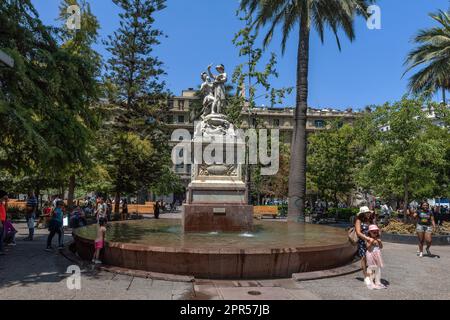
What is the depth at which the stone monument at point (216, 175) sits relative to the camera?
39.4 feet

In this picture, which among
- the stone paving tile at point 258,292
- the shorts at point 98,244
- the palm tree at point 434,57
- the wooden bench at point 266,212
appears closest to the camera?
the stone paving tile at point 258,292

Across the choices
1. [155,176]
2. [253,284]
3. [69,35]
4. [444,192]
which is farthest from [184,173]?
[253,284]

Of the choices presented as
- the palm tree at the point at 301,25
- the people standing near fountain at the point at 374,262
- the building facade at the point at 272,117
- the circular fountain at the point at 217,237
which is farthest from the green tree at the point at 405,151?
the building facade at the point at 272,117

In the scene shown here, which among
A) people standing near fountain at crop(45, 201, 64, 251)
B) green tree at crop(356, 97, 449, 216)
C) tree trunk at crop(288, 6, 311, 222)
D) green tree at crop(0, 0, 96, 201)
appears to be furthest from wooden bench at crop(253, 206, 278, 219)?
green tree at crop(0, 0, 96, 201)

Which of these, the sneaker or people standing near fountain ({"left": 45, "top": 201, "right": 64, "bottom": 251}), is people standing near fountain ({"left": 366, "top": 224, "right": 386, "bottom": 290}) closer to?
the sneaker

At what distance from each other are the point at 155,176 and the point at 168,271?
24427 millimetres

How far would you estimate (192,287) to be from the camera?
6.92 m

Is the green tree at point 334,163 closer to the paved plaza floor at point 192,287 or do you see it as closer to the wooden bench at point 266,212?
the wooden bench at point 266,212

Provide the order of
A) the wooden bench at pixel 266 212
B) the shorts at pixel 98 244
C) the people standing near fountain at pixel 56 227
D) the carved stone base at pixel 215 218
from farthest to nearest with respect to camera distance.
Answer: the wooden bench at pixel 266 212
the carved stone base at pixel 215 218
the people standing near fountain at pixel 56 227
the shorts at pixel 98 244

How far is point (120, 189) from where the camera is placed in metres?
29.0

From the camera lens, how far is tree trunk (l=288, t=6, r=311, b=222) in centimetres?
1852

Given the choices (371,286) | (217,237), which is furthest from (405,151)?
(371,286)

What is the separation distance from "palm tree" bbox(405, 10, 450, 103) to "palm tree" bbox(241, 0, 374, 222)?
9.24 meters

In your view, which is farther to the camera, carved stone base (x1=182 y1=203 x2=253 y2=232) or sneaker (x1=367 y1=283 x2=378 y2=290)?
carved stone base (x1=182 y1=203 x2=253 y2=232)
